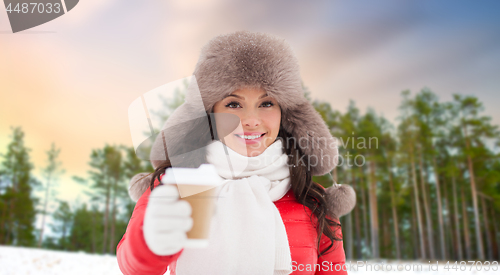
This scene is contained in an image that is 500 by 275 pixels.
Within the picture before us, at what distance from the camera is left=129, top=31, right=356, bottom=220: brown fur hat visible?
1.14m

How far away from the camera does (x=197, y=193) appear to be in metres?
0.70

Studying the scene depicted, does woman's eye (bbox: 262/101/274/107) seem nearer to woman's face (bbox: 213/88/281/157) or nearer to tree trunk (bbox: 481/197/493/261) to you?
woman's face (bbox: 213/88/281/157)

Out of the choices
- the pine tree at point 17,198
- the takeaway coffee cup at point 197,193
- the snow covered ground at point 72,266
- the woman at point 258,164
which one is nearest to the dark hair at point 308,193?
the woman at point 258,164

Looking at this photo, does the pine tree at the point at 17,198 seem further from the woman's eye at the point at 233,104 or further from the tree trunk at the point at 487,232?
the tree trunk at the point at 487,232

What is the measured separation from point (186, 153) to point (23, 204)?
36.1 feet

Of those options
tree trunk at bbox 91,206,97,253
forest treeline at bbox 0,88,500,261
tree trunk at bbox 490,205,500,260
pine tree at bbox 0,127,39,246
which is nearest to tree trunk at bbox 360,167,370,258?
forest treeline at bbox 0,88,500,261

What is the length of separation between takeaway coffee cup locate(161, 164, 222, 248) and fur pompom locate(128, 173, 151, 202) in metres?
0.62

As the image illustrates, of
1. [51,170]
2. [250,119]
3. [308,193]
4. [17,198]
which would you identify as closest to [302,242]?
[308,193]

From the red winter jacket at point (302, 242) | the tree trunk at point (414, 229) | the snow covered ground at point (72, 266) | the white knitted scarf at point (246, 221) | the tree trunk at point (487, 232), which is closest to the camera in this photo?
the white knitted scarf at point (246, 221)

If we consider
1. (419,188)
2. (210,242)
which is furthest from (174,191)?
(419,188)

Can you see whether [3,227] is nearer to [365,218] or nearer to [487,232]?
[365,218]

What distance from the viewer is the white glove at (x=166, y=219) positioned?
1.90 feet

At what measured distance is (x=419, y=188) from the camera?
10.9 m

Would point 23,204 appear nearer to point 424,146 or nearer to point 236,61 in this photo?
point 236,61
